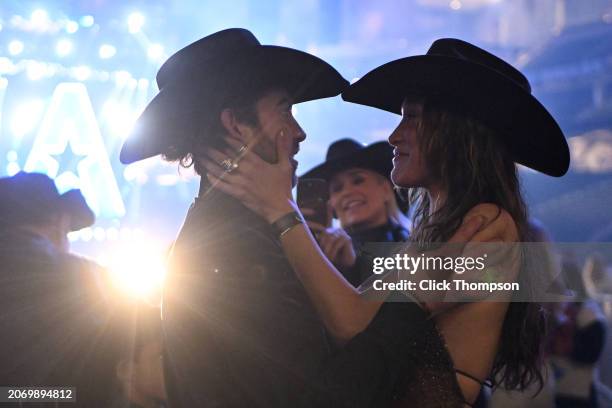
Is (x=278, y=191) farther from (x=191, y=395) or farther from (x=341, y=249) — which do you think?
(x=341, y=249)

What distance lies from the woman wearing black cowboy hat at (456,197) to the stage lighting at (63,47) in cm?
553

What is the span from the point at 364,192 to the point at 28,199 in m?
1.83

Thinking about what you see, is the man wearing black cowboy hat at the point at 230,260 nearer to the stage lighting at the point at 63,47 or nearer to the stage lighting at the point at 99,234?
the stage lighting at the point at 63,47

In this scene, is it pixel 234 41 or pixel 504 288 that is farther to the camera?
pixel 234 41

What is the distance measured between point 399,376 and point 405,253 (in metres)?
0.41

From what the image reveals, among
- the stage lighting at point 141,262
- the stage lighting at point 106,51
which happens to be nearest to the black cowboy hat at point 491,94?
the stage lighting at point 141,262

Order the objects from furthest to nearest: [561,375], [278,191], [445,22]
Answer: [445,22]
[561,375]
[278,191]

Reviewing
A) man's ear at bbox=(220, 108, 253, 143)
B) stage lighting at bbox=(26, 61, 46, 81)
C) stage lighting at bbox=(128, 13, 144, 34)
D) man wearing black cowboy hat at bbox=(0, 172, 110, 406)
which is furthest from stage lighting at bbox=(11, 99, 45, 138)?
man's ear at bbox=(220, 108, 253, 143)

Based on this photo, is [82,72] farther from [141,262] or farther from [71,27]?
[141,262]

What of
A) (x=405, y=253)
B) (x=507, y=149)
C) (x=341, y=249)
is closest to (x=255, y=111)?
(x=405, y=253)

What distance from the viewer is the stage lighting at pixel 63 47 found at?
6355mm

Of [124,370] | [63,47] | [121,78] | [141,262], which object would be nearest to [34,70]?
[63,47]

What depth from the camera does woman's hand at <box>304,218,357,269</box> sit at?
270 cm

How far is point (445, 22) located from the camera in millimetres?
7895
